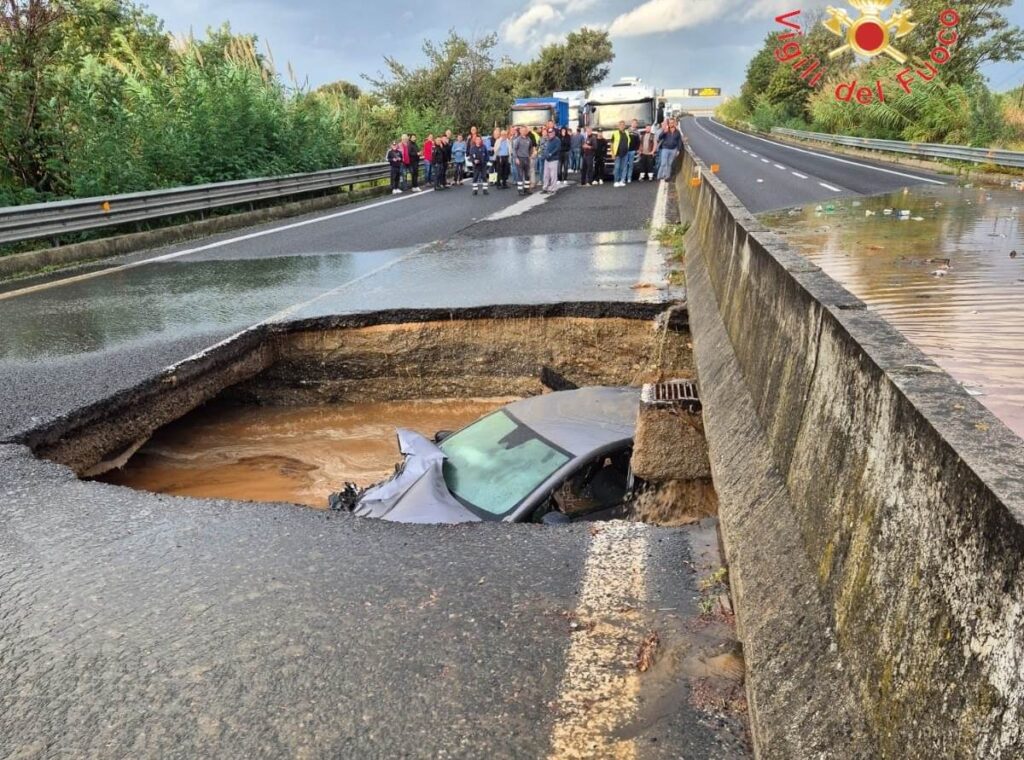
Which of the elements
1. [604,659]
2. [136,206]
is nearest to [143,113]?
[136,206]

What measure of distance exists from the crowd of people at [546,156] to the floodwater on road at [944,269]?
6140 millimetres

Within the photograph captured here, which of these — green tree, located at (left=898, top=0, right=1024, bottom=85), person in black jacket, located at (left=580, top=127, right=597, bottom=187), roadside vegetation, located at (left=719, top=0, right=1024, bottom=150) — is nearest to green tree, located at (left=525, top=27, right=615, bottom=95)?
roadside vegetation, located at (left=719, top=0, right=1024, bottom=150)

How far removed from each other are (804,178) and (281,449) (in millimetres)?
21772

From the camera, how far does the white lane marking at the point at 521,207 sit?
15.6 metres

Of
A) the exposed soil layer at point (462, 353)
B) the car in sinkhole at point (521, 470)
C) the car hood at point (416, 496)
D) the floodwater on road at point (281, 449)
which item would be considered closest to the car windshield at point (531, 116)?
the exposed soil layer at point (462, 353)

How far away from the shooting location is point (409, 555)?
323 cm

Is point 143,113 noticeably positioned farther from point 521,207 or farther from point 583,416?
point 583,416

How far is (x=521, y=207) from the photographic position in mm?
17312

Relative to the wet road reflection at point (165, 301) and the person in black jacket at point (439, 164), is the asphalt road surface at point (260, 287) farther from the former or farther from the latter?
the person in black jacket at point (439, 164)

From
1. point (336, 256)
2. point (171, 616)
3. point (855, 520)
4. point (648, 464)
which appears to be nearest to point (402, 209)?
point (336, 256)

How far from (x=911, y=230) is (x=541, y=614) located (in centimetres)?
1216

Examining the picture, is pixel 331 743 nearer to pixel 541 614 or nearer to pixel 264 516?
pixel 541 614

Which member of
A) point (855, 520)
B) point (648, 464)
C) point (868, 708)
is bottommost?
point (648, 464)

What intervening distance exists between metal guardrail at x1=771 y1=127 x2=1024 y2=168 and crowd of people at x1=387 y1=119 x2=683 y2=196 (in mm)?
8633
